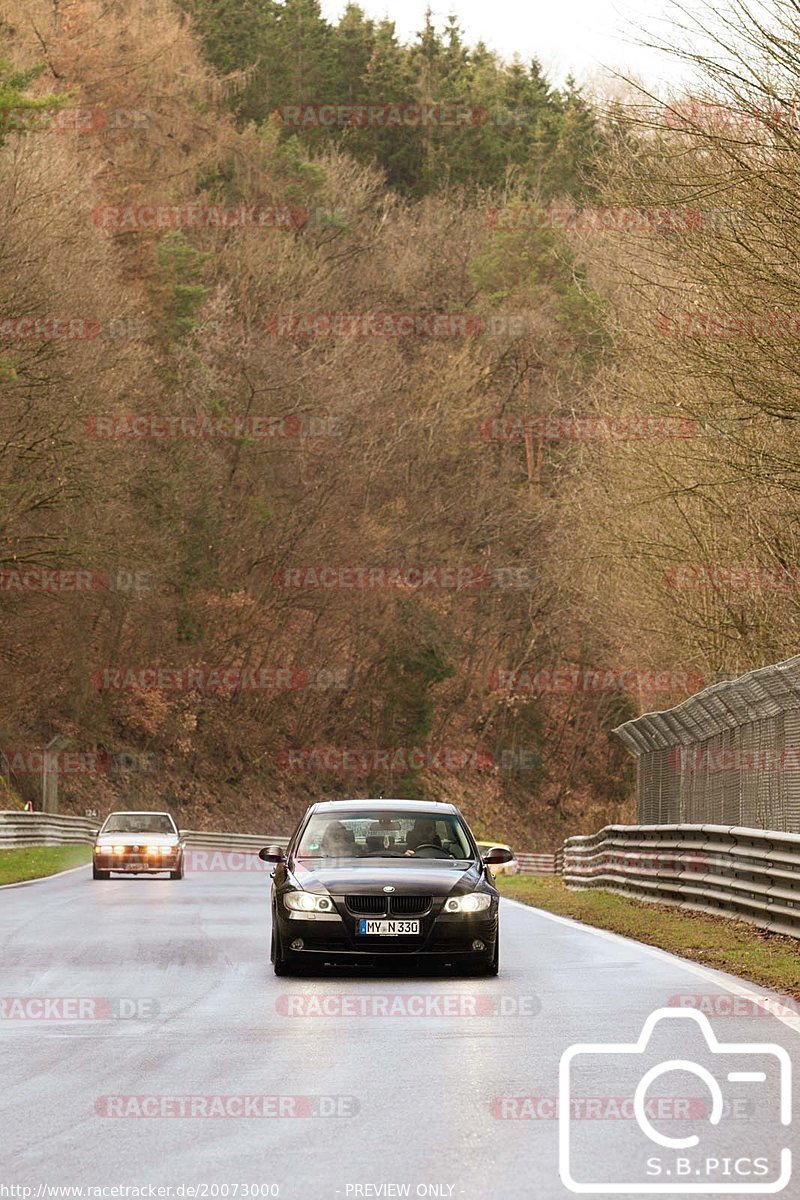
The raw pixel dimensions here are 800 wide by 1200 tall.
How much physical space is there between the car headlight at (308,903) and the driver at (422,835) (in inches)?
60.6

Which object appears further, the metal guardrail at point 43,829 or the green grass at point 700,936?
the metal guardrail at point 43,829

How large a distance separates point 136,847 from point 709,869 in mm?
17626

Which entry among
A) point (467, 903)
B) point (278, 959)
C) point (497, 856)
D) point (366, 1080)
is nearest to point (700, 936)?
point (497, 856)

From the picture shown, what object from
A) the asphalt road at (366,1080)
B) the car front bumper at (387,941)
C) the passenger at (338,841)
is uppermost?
the passenger at (338,841)

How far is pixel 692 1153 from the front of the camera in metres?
7.61

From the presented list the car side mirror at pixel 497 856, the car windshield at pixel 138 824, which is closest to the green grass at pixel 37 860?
the car windshield at pixel 138 824

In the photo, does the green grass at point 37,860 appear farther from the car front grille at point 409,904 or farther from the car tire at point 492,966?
the car front grille at point 409,904

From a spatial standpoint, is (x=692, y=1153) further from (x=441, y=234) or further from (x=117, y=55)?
(x=441, y=234)

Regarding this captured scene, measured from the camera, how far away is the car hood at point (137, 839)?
123ft

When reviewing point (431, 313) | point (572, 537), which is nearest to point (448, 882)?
point (572, 537)

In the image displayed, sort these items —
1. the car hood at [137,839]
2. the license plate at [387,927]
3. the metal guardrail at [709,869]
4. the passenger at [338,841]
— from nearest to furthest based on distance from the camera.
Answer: the license plate at [387,927] → the passenger at [338,841] → the metal guardrail at [709,869] → the car hood at [137,839]

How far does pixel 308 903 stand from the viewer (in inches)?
598

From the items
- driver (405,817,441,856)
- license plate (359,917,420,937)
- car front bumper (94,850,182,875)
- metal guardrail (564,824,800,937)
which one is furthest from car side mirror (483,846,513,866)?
car front bumper (94,850,182,875)

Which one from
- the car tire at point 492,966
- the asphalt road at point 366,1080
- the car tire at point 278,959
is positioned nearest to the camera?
the asphalt road at point 366,1080
